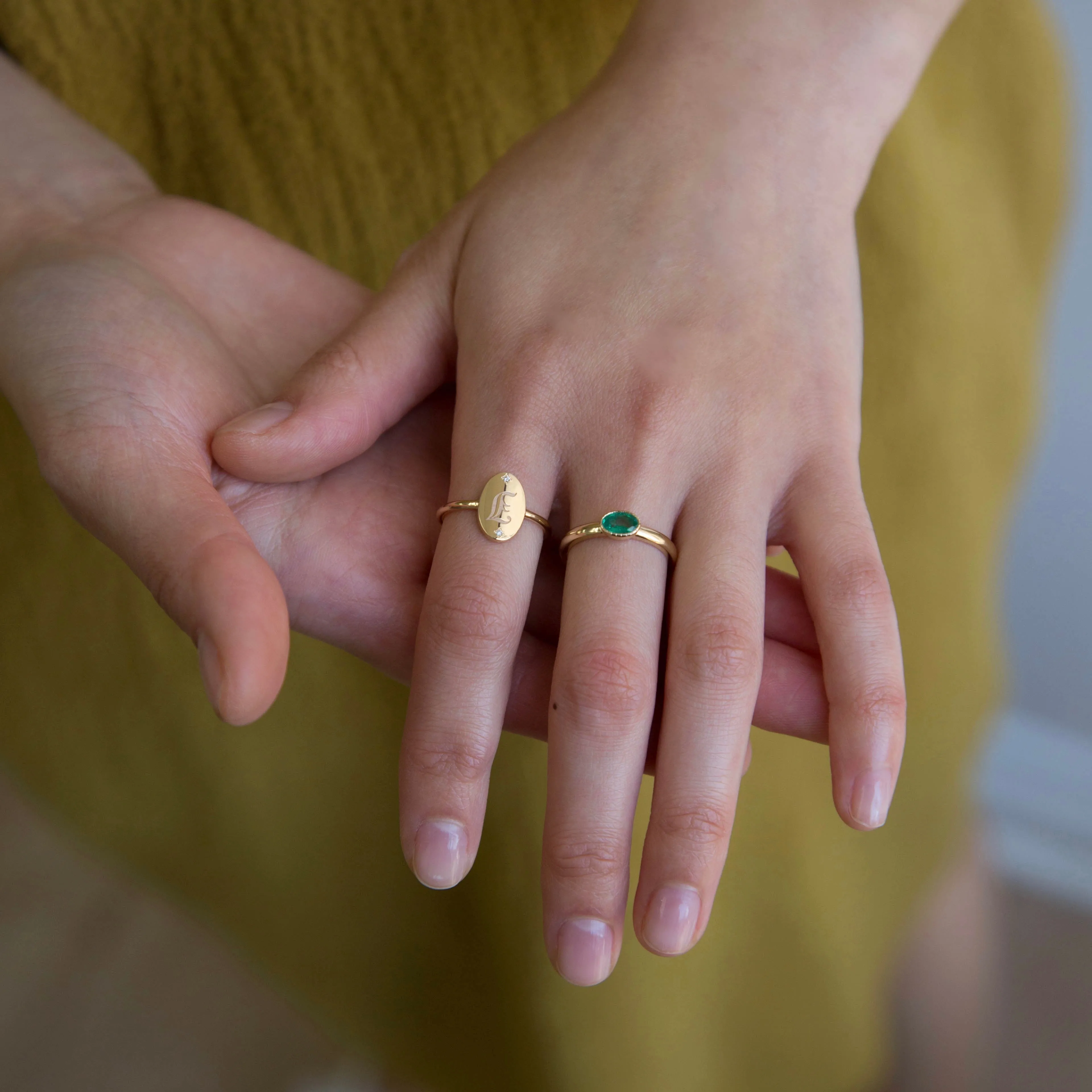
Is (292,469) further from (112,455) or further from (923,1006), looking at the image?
(923,1006)

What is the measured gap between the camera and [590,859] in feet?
2.30

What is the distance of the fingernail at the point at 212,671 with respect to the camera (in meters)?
0.62

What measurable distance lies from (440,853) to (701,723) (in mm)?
218

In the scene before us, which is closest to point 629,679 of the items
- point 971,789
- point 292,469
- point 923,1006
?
point 292,469

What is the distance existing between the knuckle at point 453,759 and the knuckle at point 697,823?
14 centimetres

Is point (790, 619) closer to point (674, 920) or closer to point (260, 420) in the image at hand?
point (674, 920)

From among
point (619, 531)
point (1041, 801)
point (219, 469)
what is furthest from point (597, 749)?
point (1041, 801)

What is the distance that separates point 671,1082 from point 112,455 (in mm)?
907

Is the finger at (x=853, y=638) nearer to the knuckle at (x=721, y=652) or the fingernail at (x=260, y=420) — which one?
the knuckle at (x=721, y=652)

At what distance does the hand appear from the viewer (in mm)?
665

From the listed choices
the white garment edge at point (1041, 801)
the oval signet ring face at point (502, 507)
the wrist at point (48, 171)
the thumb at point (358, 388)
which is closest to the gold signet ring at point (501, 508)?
the oval signet ring face at point (502, 507)

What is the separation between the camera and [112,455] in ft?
2.34

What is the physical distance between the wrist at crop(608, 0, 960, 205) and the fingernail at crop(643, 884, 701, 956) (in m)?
0.68

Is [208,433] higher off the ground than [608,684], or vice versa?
[208,433]
